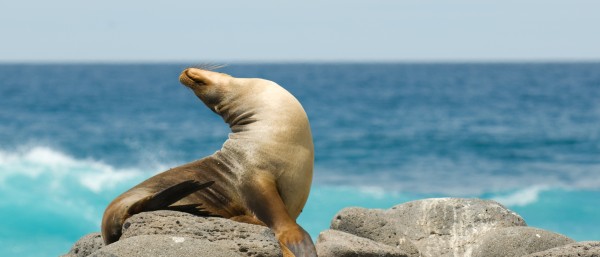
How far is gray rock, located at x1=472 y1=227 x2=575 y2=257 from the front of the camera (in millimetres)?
6133

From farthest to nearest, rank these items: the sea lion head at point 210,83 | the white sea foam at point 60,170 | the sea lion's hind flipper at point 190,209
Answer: the white sea foam at point 60,170, the sea lion head at point 210,83, the sea lion's hind flipper at point 190,209

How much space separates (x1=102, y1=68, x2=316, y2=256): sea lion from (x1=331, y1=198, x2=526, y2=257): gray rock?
1.63ft

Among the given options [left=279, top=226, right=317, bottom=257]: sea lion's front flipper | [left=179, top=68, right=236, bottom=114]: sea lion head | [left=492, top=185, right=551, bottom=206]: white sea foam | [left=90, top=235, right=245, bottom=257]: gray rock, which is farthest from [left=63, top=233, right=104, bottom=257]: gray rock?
[left=492, top=185, right=551, bottom=206]: white sea foam

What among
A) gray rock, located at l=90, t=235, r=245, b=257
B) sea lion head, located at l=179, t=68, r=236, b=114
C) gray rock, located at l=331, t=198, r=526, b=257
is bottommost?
gray rock, located at l=90, t=235, r=245, b=257

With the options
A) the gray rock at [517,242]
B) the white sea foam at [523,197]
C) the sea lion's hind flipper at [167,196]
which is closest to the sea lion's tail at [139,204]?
the sea lion's hind flipper at [167,196]

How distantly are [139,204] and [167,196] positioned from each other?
0.56ft

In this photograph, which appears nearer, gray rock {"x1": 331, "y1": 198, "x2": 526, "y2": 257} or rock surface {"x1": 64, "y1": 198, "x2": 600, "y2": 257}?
rock surface {"x1": 64, "y1": 198, "x2": 600, "y2": 257}

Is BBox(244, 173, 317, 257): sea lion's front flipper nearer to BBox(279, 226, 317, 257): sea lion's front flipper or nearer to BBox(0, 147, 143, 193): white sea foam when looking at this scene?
BBox(279, 226, 317, 257): sea lion's front flipper

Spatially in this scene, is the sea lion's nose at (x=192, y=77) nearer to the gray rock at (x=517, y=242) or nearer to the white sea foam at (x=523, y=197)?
the gray rock at (x=517, y=242)

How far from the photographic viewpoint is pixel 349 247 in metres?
5.71

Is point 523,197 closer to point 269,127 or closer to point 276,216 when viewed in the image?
point 269,127

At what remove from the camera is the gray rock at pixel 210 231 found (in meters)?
5.05

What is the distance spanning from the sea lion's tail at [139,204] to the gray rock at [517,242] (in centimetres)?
180

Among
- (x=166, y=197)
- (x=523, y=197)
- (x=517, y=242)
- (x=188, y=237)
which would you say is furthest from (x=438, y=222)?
(x=523, y=197)
